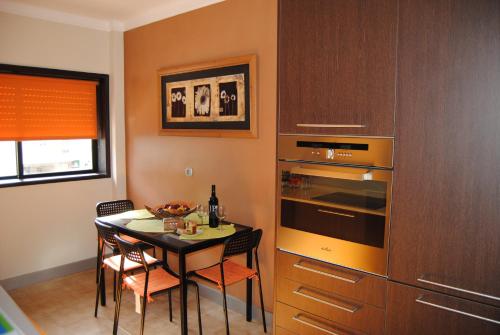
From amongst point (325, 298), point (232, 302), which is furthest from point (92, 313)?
point (325, 298)

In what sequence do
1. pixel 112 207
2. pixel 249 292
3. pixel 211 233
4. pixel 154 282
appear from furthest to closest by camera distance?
pixel 112 207 → pixel 249 292 → pixel 211 233 → pixel 154 282

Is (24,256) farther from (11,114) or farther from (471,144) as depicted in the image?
(471,144)

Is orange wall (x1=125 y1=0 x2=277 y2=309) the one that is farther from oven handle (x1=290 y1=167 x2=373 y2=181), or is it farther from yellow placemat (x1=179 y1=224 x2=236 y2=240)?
oven handle (x1=290 y1=167 x2=373 y2=181)

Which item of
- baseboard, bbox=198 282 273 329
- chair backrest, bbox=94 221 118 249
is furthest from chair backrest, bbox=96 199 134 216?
baseboard, bbox=198 282 273 329

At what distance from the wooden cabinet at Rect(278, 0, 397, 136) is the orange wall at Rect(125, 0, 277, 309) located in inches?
30.5

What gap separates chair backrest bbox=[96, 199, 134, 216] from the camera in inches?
149

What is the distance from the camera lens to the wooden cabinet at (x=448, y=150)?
165 centimetres

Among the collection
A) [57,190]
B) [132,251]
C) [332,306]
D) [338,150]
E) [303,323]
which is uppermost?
[338,150]

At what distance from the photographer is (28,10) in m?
3.88

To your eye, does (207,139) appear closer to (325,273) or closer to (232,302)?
(232,302)

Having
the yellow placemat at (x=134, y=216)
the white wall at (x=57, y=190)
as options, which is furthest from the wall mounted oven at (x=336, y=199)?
the white wall at (x=57, y=190)

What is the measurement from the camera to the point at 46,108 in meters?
4.09

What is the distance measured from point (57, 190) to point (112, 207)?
2.51 feet

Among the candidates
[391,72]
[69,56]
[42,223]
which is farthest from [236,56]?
[42,223]
